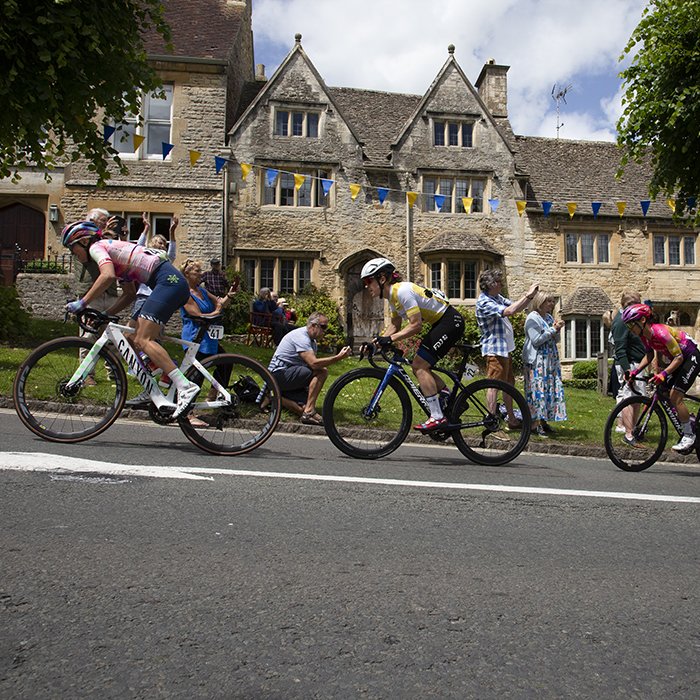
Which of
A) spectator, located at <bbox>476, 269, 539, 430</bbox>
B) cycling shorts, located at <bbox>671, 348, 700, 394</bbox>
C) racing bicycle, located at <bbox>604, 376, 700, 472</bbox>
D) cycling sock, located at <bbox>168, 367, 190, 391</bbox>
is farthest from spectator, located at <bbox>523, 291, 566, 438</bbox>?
cycling sock, located at <bbox>168, 367, 190, 391</bbox>

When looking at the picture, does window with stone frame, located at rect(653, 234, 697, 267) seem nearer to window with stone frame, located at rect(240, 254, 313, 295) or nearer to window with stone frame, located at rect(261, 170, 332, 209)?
window with stone frame, located at rect(261, 170, 332, 209)

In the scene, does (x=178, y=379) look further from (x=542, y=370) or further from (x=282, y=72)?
(x=282, y=72)

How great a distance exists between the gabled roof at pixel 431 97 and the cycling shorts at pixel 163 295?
21.8 metres

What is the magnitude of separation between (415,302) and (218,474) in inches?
107

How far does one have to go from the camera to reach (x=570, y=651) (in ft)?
8.13

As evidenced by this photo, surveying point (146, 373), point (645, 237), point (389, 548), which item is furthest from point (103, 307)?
point (645, 237)

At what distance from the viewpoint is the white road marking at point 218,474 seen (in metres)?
4.90

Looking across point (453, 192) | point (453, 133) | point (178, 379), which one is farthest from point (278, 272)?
point (178, 379)

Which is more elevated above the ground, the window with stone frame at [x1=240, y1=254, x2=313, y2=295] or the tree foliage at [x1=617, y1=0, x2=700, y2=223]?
the tree foliage at [x1=617, y1=0, x2=700, y2=223]

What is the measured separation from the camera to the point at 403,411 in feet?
21.3

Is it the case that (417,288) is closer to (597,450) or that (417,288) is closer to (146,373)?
(146,373)

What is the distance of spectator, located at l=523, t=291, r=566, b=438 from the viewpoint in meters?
8.61

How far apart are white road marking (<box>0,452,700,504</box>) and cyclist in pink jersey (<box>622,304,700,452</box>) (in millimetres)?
2187

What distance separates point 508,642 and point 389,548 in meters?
1.09
